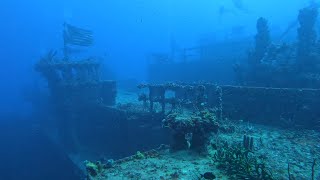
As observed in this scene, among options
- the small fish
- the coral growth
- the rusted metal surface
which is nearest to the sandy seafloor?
the small fish

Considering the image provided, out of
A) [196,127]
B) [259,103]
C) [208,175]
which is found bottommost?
[208,175]

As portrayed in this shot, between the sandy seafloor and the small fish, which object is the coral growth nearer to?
the sandy seafloor

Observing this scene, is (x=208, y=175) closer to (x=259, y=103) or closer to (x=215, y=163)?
(x=215, y=163)

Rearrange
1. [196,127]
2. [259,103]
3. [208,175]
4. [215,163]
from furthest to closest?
1. [259,103]
2. [196,127]
3. [215,163]
4. [208,175]

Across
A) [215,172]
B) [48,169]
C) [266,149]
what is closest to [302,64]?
[266,149]

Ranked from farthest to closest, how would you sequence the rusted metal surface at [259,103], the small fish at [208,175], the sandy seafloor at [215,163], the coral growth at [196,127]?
the rusted metal surface at [259,103]
the coral growth at [196,127]
the sandy seafloor at [215,163]
the small fish at [208,175]

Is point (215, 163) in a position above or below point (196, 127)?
below

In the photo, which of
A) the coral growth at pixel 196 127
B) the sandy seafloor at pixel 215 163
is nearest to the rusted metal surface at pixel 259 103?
the sandy seafloor at pixel 215 163

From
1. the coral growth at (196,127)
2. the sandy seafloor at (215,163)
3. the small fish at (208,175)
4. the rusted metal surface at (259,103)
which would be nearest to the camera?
the small fish at (208,175)

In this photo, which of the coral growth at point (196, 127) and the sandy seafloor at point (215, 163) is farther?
the coral growth at point (196, 127)

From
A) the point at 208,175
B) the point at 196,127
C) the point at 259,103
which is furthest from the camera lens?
the point at 259,103

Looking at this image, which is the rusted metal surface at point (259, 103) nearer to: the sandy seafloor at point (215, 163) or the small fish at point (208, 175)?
the sandy seafloor at point (215, 163)

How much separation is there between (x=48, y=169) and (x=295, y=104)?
15.9 meters

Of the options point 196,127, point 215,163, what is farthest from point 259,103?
point 215,163
